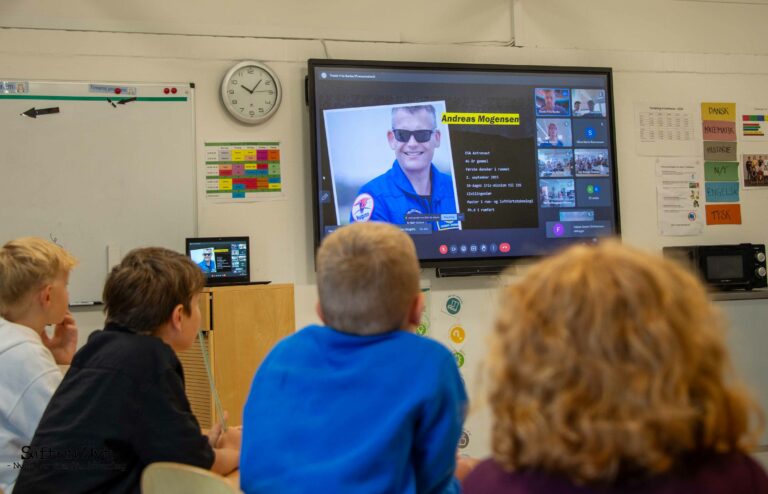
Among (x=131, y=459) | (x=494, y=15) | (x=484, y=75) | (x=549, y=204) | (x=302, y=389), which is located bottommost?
(x=131, y=459)

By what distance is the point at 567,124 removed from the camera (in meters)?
4.43

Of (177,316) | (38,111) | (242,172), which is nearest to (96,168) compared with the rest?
(38,111)

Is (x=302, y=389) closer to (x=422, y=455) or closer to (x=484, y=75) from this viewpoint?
(x=422, y=455)

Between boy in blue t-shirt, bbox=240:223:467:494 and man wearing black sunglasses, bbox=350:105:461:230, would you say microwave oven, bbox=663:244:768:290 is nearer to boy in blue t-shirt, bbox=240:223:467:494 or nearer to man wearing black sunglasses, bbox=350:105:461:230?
man wearing black sunglasses, bbox=350:105:461:230

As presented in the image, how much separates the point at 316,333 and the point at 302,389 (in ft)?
0.40

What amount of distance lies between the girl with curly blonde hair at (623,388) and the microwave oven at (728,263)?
3.80 meters

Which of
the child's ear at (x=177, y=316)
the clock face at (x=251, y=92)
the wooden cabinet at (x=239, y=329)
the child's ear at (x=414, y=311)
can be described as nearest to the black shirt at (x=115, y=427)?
the child's ear at (x=177, y=316)

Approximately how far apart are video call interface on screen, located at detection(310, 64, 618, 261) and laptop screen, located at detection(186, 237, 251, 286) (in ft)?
1.51

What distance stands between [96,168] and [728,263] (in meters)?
3.64

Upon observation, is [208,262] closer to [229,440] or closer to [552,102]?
[229,440]

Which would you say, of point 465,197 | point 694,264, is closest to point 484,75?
point 465,197

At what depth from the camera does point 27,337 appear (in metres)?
2.13

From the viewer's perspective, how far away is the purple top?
86 centimetres

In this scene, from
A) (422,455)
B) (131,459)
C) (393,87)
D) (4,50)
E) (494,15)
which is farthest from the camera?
(494,15)
